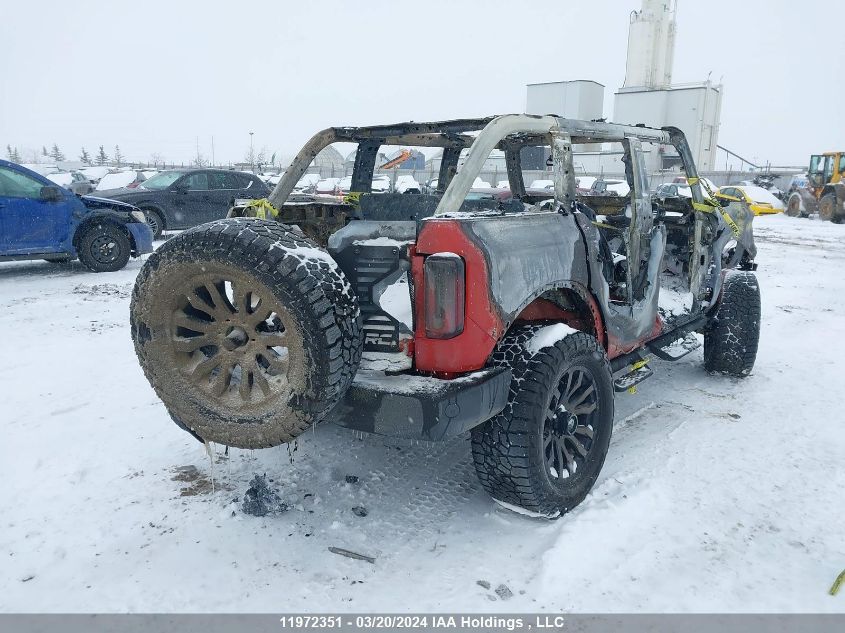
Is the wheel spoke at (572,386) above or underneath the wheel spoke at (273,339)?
underneath

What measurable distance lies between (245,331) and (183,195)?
10801mm

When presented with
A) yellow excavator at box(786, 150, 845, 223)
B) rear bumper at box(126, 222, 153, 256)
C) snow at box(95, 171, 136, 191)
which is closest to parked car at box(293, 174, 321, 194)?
rear bumper at box(126, 222, 153, 256)

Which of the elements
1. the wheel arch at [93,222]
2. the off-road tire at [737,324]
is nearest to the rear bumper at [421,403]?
the off-road tire at [737,324]

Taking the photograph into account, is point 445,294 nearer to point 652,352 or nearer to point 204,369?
point 204,369

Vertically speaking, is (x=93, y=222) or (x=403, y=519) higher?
(x=93, y=222)

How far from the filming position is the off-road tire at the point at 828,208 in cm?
2261

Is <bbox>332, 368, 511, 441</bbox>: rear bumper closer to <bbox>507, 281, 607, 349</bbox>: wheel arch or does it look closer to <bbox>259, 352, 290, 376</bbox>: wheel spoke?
<bbox>259, 352, 290, 376</bbox>: wheel spoke

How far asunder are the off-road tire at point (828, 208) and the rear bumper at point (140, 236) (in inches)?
910

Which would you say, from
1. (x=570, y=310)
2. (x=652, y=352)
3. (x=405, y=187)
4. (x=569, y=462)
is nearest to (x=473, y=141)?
(x=570, y=310)

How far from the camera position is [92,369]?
16.5ft

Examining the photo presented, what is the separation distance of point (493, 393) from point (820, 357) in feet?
15.1

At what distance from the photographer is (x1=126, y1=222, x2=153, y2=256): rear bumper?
31.2ft

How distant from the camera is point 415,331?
8.70ft

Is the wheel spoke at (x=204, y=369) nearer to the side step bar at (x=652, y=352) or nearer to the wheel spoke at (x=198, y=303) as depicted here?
the wheel spoke at (x=198, y=303)
